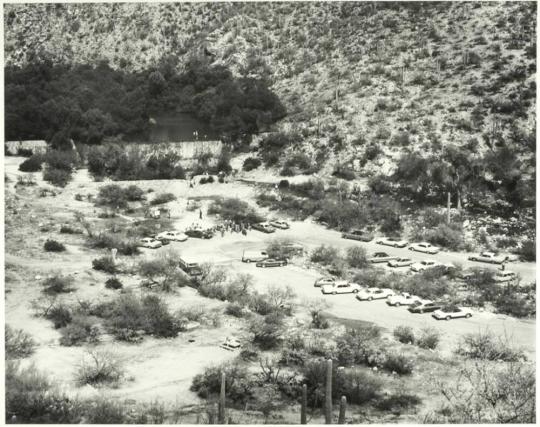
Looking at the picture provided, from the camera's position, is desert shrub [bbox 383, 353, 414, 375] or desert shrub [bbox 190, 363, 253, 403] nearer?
desert shrub [bbox 190, 363, 253, 403]

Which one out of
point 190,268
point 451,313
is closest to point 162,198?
point 190,268

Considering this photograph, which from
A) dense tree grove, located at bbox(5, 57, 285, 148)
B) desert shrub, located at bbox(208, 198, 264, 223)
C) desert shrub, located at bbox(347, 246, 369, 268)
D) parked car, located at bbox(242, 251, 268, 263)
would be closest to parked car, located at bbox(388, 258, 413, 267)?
desert shrub, located at bbox(347, 246, 369, 268)

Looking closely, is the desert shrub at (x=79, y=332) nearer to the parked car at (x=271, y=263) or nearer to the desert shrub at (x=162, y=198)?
the parked car at (x=271, y=263)

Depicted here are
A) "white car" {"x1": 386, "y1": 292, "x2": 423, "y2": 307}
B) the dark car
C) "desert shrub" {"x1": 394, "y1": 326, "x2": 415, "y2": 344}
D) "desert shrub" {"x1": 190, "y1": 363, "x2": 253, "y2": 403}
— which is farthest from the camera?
the dark car

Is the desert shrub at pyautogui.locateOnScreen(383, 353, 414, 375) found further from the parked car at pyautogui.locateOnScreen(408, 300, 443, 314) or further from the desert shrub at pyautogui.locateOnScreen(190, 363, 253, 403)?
the parked car at pyautogui.locateOnScreen(408, 300, 443, 314)

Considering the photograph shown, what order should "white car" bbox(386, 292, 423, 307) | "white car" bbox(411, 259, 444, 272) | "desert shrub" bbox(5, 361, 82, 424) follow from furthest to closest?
1. "white car" bbox(411, 259, 444, 272)
2. "white car" bbox(386, 292, 423, 307)
3. "desert shrub" bbox(5, 361, 82, 424)

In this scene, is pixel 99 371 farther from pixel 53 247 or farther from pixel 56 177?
pixel 56 177

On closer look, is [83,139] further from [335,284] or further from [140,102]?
[335,284]

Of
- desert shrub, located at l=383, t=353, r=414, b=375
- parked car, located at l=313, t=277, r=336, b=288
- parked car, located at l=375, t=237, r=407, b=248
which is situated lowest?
desert shrub, located at l=383, t=353, r=414, b=375
